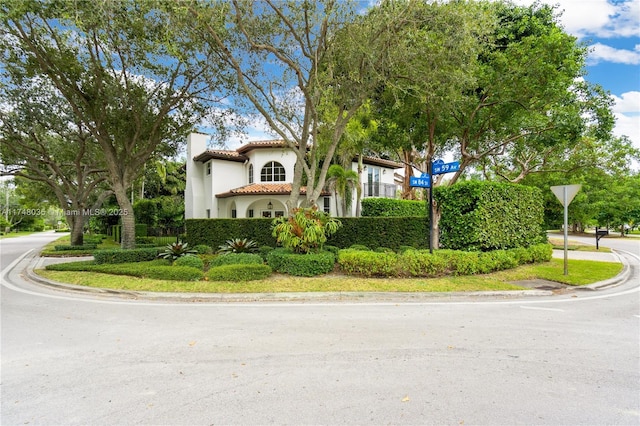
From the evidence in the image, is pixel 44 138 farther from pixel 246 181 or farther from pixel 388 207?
pixel 388 207

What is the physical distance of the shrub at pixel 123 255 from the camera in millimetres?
11625

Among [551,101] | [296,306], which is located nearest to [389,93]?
[551,101]

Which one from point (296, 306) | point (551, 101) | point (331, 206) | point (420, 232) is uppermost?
point (551, 101)

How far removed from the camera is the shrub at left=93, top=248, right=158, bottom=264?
1162 cm

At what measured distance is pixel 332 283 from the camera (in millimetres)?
8656

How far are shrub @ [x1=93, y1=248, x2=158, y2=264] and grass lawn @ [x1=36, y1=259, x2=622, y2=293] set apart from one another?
55.0 inches

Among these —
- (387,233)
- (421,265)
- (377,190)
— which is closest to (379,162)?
(377,190)

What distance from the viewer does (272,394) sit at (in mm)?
3289

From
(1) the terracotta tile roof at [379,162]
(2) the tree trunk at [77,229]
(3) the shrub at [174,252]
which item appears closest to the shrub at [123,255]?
(3) the shrub at [174,252]

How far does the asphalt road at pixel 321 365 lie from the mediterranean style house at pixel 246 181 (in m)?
15.3

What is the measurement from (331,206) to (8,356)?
62.7 feet

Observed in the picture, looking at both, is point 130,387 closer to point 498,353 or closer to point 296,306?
point 296,306

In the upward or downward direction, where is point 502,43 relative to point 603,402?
upward

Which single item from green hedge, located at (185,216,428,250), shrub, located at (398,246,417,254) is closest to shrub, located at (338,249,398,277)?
shrub, located at (398,246,417,254)
